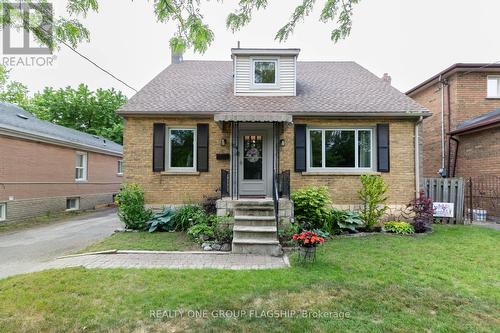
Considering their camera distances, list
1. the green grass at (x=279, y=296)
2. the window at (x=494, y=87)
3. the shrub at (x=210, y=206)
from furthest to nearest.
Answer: the window at (x=494, y=87) < the shrub at (x=210, y=206) < the green grass at (x=279, y=296)

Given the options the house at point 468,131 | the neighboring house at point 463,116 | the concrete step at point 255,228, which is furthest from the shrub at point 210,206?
the neighboring house at point 463,116

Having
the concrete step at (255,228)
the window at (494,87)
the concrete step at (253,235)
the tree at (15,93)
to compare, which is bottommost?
the concrete step at (253,235)

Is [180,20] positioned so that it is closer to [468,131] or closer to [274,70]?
[274,70]

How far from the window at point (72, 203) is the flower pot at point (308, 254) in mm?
13693

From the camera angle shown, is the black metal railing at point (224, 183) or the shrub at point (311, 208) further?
the black metal railing at point (224, 183)

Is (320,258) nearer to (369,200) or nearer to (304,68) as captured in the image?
(369,200)

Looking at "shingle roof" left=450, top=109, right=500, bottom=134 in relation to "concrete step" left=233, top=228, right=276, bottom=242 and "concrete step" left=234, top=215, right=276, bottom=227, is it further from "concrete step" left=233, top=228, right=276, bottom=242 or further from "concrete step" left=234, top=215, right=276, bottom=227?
"concrete step" left=233, top=228, right=276, bottom=242

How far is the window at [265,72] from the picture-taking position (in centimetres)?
988

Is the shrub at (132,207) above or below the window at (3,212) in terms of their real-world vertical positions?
above

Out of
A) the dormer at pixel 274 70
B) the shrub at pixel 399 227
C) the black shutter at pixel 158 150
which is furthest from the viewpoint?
the dormer at pixel 274 70

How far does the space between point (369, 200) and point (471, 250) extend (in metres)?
2.58

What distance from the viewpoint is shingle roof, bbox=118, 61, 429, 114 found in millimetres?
8594

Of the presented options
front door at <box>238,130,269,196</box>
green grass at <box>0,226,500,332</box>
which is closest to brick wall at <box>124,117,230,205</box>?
front door at <box>238,130,269,196</box>

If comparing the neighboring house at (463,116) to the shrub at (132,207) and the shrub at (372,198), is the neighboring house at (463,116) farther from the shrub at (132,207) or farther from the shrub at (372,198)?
the shrub at (132,207)
